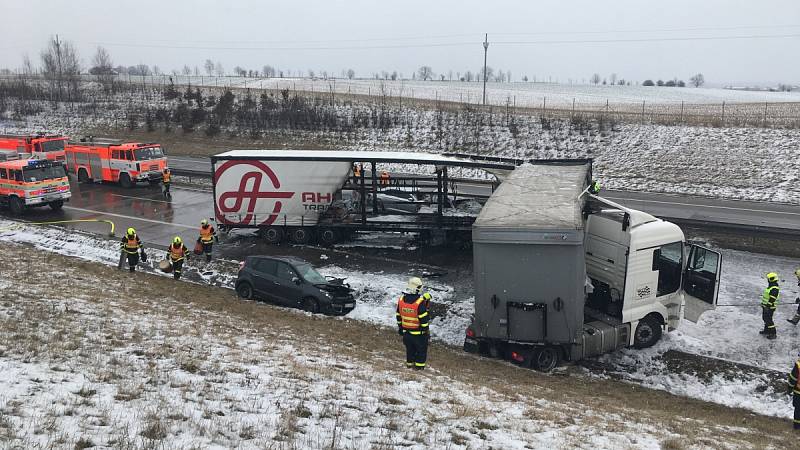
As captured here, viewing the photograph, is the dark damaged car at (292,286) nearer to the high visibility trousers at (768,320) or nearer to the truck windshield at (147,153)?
the high visibility trousers at (768,320)

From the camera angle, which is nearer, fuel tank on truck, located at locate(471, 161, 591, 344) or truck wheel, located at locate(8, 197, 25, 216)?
fuel tank on truck, located at locate(471, 161, 591, 344)

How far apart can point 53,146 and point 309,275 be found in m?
29.3

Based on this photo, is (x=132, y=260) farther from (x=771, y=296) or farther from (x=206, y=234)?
(x=771, y=296)

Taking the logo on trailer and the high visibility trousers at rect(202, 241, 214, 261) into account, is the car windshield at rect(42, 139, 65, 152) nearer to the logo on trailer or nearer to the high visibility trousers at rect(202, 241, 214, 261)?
the logo on trailer

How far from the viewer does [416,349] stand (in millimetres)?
11008

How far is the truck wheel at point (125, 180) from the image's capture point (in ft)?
107

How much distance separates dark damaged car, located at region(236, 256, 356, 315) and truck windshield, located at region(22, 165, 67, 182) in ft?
49.5

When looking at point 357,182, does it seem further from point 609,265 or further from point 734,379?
point 734,379

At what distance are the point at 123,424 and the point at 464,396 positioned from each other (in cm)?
505

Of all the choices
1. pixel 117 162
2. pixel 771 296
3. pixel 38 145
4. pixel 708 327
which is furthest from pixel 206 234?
pixel 38 145

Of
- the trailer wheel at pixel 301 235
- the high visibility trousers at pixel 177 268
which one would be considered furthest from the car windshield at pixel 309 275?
the trailer wheel at pixel 301 235

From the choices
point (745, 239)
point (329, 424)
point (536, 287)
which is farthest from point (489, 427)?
point (745, 239)

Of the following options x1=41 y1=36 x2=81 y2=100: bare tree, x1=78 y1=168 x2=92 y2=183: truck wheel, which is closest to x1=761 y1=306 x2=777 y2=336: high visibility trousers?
x1=78 y1=168 x2=92 y2=183: truck wheel

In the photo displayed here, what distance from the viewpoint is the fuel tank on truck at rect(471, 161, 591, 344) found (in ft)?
37.1
